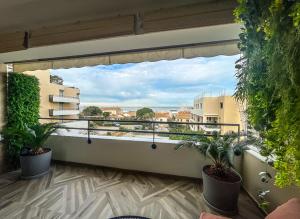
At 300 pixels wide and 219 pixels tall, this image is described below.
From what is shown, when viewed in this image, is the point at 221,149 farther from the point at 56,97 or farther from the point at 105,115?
the point at 56,97

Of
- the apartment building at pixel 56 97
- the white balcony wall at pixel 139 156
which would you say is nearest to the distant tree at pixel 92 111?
the apartment building at pixel 56 97

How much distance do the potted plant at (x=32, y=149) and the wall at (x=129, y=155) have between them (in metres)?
0.47

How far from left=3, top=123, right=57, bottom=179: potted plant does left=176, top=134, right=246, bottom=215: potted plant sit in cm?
255

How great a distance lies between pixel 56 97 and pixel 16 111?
1.22m

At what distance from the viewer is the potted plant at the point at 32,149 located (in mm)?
2930

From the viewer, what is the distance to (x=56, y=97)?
14.6ft

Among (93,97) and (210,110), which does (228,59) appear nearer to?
(210,110)

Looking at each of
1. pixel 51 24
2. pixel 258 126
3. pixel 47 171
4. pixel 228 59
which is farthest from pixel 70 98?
pixel 258 126

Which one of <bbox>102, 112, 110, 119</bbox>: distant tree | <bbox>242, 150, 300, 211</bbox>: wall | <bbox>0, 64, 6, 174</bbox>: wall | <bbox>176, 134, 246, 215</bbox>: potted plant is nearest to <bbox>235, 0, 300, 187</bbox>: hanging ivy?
<bbox>242, 150, 300, 211</bbox>: wall

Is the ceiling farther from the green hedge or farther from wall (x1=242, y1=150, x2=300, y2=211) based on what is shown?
wall (x1=242, y1=150, x2=300, y2=211)

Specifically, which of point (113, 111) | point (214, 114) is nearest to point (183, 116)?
point (214, 114)

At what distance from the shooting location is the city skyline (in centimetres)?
278

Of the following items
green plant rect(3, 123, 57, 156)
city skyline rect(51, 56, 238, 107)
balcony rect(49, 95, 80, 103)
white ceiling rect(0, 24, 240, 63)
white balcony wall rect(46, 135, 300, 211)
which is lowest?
white balcony wall rect(46, 135, 300, 211)

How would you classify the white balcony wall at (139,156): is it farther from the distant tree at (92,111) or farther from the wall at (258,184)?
the distant tree at (92,111)
